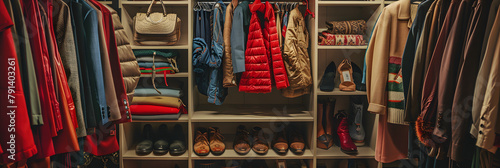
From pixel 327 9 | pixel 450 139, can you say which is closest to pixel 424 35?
pixel 450 139

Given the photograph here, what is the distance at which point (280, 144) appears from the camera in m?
2.35

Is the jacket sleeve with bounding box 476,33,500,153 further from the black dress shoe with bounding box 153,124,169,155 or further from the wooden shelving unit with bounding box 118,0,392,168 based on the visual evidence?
the black dress shoe with bounding box 153,124,169,155

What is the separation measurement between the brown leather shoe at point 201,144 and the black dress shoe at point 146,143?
33 centimetres

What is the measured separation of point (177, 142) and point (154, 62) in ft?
1.96

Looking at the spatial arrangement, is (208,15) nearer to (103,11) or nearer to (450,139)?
(103,11)

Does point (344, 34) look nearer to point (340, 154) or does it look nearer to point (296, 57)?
point (296, 57)

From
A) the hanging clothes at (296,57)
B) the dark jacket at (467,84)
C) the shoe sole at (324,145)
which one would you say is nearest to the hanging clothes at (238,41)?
the hanging clothes at (296,57)

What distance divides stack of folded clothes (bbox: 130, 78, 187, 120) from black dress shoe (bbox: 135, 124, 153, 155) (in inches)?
8.4

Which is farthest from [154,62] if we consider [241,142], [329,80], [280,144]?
[329,80]

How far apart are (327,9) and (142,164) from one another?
1.99 meters

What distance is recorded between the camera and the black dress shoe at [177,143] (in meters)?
2.32

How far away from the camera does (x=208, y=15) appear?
231 centimetres

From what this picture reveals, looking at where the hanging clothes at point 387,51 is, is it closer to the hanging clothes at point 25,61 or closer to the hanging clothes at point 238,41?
the hanging clothes at point 238,41

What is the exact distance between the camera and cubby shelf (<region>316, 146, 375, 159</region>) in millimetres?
2289
